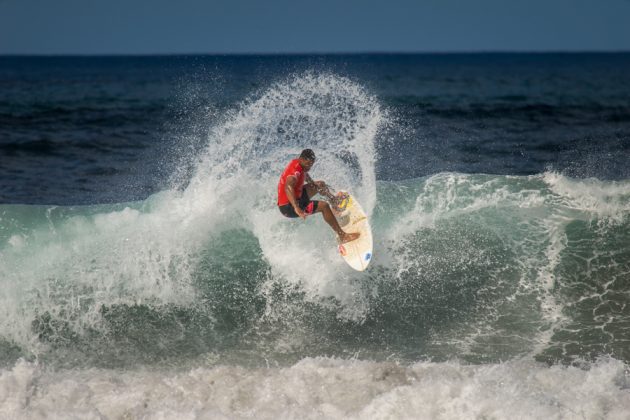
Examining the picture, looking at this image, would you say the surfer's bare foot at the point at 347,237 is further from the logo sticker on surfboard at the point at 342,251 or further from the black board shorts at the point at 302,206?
the black board shorts at the point at 302,206

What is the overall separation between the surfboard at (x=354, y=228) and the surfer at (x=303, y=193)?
4.8 inches

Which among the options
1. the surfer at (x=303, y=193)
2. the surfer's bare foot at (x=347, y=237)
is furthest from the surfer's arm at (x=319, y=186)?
the surfer's bare foot at (x=347, y=237)

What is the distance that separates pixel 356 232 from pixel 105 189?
9.34 meters

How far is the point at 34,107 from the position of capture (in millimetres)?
34688

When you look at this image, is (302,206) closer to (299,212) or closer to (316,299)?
(299,212)

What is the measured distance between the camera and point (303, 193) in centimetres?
950

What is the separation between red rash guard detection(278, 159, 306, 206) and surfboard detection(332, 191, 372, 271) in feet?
2.59

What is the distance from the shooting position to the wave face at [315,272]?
8406 millimetres

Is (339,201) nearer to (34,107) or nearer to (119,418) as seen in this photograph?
(119,418)

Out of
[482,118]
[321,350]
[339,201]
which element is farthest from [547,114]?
[321,350]

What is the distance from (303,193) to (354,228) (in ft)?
3.04

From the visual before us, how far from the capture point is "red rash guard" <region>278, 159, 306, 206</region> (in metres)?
9.20

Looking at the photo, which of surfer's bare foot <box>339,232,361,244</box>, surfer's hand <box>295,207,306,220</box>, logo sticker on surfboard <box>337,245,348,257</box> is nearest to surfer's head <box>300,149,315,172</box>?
surfer's hand <box>295,207,306,220</box>

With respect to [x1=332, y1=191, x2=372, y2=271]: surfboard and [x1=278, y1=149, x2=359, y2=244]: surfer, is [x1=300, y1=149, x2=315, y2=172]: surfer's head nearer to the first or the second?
[x1=278, y1=149, x2=359, y2=244]: surfer
